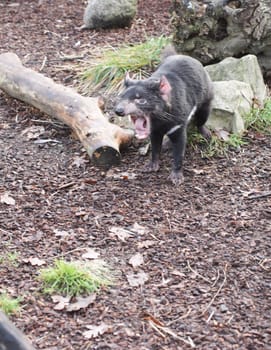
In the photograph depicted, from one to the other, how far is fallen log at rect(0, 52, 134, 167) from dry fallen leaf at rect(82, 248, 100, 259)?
1.02 metres

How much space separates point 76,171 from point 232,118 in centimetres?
127

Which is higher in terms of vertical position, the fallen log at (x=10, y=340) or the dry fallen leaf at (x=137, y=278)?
the fallen log at (x=10, y=340)

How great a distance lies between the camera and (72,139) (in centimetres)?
535

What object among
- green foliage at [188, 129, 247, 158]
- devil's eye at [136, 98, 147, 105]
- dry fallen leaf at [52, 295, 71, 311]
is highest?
devil's eye at [136, 98, 147, 105]

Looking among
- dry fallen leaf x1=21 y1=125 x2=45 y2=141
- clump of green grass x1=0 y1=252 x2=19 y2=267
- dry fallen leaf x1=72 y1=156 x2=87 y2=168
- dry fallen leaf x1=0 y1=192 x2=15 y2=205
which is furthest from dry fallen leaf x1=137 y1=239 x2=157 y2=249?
dry fallen leaf x1=21 y1=125 x2=45 y2=141

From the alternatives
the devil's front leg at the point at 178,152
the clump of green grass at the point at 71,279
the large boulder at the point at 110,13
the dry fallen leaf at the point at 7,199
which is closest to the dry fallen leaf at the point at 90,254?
the clump of green grass at the point at 71,279

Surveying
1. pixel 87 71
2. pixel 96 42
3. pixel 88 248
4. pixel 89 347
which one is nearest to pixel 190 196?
pixel 88 248

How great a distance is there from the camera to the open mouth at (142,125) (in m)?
4.55

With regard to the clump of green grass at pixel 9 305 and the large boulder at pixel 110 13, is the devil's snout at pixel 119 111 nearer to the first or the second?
the clump of green grass at pixel 9 305

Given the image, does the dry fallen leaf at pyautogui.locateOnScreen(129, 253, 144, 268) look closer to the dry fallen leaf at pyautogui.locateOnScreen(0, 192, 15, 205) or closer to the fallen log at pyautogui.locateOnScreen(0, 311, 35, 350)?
the dry fallen leaf at pyautogui.locateOnScreen(0, 192, 15, 205)

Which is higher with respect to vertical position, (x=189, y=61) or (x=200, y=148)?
(x=189, y=61)

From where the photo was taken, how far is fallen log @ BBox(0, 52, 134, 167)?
15.9 feet

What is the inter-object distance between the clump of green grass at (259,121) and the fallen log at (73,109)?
3.17ft

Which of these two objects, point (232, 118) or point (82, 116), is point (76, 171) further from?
point (232, 118)
